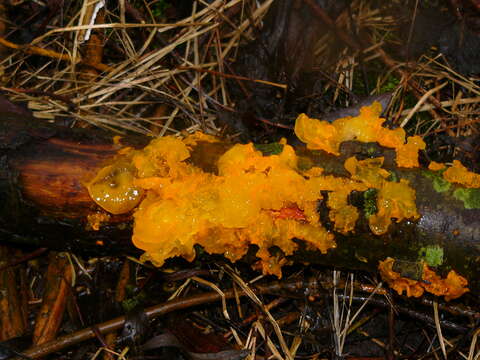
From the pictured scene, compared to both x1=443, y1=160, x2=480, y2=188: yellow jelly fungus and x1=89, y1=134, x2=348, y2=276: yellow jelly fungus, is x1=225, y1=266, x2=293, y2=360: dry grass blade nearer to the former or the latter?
x1=89, y1=134, x2=348, y2=276: yellow jelly fungus

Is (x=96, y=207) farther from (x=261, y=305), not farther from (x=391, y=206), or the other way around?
(x=391, y=206)

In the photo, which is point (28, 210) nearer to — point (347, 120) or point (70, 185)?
point (70, 185)

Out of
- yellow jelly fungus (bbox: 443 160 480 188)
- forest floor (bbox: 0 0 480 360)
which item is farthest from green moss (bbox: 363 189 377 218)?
forest floor (bbox: 0 0 480 360)

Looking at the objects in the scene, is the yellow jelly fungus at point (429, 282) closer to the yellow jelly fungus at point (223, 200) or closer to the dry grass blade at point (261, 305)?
the yellow jelly fungus at point (223, 200)

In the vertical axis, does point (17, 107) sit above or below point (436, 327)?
above

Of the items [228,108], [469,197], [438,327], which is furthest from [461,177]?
[228,108]

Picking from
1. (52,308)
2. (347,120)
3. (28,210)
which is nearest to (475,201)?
(347,120)
